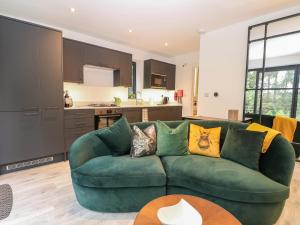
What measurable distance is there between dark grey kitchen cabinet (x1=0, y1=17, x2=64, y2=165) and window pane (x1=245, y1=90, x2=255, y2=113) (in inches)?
138

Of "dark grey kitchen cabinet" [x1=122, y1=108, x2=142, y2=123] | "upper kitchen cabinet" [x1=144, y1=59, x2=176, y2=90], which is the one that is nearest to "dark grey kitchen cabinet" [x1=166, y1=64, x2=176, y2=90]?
"upper kitchen cabinet" [x1=144, y1=59, x2=176, y2=90]

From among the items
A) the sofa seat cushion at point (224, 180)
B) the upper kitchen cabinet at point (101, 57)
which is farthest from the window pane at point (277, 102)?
the upper kitchen cabinet at point (101, 57)

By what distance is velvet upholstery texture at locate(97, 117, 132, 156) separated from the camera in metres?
2.13

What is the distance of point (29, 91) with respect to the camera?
2.73 m

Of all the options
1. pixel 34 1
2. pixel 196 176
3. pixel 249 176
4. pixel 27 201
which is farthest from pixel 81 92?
pixel 249 176

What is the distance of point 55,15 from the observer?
3078 millimetres

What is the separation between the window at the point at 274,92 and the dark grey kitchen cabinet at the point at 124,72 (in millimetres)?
2778

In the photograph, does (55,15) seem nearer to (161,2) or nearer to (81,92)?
(81,92)

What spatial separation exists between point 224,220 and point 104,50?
155 inches

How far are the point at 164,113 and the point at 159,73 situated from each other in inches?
49.6

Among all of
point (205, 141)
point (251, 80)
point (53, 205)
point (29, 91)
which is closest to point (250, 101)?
point (251, 80)

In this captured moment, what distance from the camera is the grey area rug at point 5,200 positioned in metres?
1.74

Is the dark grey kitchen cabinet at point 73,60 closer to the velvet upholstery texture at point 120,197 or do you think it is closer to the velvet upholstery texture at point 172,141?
the velvet upholstery texture at point 172,141

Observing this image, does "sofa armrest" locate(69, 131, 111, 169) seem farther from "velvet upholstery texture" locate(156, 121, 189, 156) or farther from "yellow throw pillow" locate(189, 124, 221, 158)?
"yellow throw pillow" locate(189, 124, 221, 158)
